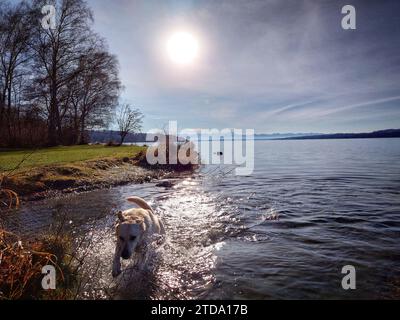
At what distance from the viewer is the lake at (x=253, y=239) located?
5.66 metres

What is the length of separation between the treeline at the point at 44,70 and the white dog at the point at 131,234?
80.8 ft

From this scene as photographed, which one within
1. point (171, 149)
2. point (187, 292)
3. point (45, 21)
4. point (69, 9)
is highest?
point (69, 9)

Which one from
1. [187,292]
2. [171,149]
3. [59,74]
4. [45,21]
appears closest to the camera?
[187,292]

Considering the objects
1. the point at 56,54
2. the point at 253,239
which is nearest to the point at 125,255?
the point at 253,239

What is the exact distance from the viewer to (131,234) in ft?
20.7

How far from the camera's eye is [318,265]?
6.50 metres

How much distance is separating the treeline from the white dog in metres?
24.6

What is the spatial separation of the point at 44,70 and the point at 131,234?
32539mm

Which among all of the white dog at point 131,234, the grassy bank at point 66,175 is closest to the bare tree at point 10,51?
the grassy bank at point 66,175

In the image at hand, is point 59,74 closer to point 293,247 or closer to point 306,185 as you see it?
point 306,185

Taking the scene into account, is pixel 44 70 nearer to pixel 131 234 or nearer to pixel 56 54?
pixel 56 54

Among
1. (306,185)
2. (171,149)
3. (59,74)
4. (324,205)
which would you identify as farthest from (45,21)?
(324,205)

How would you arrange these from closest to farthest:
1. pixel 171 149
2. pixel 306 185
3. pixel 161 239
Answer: pixel 161 239 < pixel 306 185 < pixel 171 149

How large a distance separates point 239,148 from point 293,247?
3404cm
